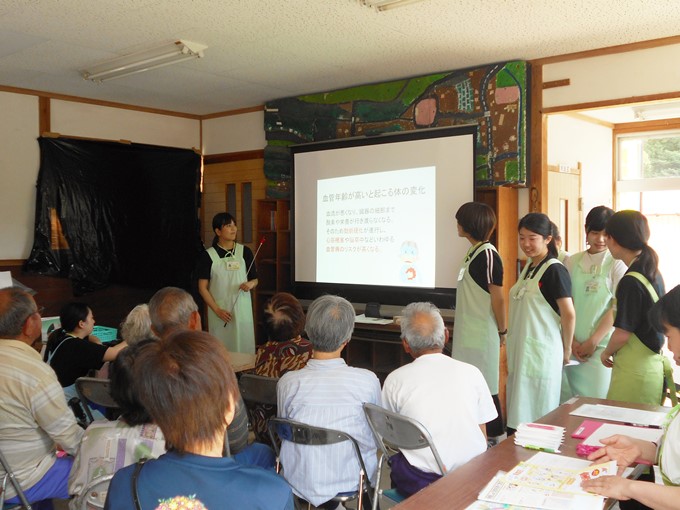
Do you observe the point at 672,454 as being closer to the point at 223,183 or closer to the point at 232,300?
the point at 232,300

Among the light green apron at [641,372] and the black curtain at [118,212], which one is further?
the black curtain at [118,212]

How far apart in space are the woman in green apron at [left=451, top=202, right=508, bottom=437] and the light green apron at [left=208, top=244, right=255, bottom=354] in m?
2.19

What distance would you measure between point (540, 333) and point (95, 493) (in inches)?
89.7

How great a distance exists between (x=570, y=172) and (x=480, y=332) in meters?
2.34

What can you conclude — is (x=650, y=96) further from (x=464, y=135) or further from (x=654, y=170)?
(x=654, y=170)

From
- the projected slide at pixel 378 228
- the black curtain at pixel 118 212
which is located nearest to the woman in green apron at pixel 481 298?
the projected slide at pixel 378 228

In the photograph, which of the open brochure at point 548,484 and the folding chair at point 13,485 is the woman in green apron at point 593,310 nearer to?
the open brochure at point 548,484

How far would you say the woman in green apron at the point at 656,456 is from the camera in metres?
1.54

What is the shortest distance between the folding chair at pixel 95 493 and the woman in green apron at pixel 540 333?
7.14 ft

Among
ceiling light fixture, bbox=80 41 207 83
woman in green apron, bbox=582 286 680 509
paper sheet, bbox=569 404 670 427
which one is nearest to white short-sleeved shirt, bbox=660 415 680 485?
woman in green apron, bbox=582 286 680 509

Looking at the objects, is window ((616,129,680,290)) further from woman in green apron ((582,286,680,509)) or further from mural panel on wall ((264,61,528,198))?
woman in green apron ((582,286,680,509))

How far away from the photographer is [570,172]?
17.8 ft

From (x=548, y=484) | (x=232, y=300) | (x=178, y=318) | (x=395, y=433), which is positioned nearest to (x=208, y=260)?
(x=232, y=300)

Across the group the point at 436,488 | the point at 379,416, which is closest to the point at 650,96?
the point at 379,416
